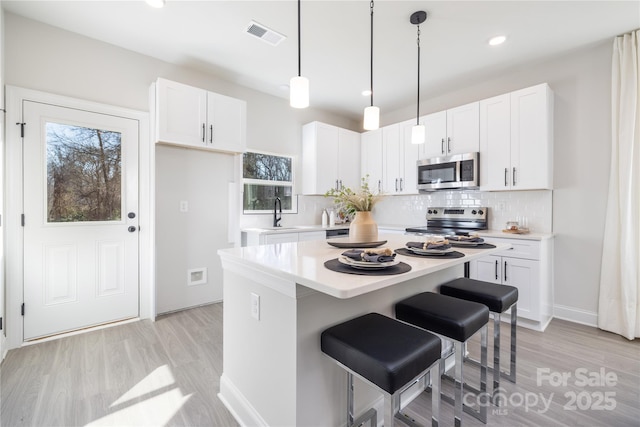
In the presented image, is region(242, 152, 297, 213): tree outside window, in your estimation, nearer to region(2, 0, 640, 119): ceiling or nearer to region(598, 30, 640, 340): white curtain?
region(2, 0, 640, 119): ceiling

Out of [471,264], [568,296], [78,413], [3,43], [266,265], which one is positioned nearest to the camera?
[266,265]

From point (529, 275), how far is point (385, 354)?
99.8 inches

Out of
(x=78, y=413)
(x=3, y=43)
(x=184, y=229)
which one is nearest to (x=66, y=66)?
(x=3, y=43)

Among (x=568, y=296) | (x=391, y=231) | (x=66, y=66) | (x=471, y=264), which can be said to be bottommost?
(x=568, y=296)

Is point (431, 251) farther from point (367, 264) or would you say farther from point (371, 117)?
point (371, 117)

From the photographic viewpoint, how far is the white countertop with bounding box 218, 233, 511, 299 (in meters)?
1.00

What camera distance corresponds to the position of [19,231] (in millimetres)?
2414

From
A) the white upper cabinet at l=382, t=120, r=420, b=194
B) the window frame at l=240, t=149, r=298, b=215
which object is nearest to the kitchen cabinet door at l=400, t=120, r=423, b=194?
the white upper cabinet at l=382, t=120, r=420, b=194

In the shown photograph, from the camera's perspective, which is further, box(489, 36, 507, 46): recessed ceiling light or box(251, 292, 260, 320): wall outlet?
box(489, 36, 507, 46): recessed ceiling light

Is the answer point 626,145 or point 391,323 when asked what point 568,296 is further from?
point 391,323

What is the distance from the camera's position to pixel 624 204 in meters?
2.61

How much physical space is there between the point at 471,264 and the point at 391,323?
91.3 inches

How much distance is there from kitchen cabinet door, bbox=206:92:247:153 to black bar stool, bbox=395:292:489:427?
2.61 m

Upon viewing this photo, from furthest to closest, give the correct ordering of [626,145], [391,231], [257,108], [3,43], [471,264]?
[391,231] → [257,108] → [471,264] → [626,145] → [3,43]
